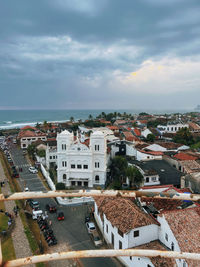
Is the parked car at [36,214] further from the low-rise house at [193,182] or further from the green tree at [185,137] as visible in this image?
the green tree at [185,137]

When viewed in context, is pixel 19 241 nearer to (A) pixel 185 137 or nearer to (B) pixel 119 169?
(B) pixel 119 169

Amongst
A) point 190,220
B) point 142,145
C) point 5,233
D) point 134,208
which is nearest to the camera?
point 190,220

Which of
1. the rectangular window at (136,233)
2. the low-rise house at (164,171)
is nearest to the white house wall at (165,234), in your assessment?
the rectangular window at (136,233)

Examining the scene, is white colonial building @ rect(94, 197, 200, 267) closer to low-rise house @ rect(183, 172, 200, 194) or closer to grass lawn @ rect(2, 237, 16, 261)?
grass lawn @ rect(2, 237, 16, 261)

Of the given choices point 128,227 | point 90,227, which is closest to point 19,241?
point 90,227

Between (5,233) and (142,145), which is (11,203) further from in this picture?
(142,145)

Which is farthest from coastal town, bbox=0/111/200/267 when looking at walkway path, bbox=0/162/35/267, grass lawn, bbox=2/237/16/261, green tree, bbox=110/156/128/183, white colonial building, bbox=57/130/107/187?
grass lawn, bbox=2/237/16/261

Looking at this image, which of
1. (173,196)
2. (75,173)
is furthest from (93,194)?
(75,173)
